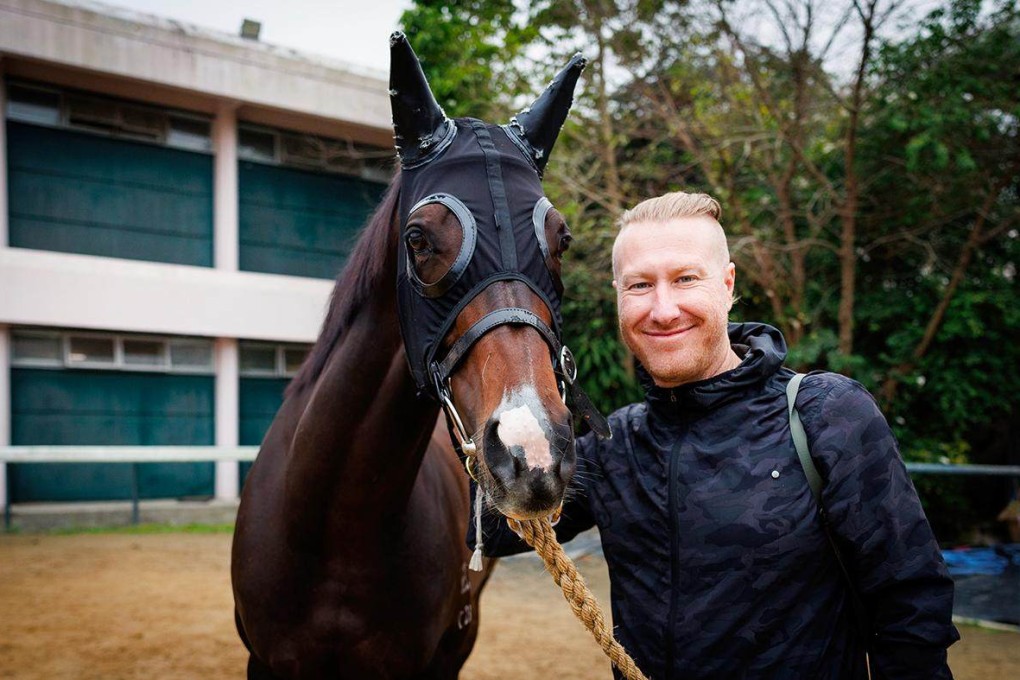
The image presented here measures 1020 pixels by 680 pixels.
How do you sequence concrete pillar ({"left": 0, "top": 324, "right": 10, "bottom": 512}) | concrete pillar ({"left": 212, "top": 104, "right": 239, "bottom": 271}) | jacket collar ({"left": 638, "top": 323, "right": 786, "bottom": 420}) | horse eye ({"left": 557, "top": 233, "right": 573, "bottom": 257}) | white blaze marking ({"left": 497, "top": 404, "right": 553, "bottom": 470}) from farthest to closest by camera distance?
concrete pillar ({"left": 212, "top": 104, "right": 239, "bottom": 271}) < concrete pillar ({"left": 0, "top": 324, "right": 10, "bottom": 512}) < horse eye ({"left": 557, "top": 233, "right": 573, "bottom": 257}) < jacket collar ({"left": 638, "top": 323, "right": 786, "bottom": 420}) < white blaze marking ({"left": 497, "top": 404, "right": 553, "bottom": 470})

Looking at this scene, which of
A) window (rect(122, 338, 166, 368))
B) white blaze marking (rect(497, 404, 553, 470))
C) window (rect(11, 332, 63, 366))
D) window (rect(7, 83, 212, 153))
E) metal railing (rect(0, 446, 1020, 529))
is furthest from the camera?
window (rect(122, 338, 166, 368))

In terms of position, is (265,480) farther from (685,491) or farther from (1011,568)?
(1011,568)

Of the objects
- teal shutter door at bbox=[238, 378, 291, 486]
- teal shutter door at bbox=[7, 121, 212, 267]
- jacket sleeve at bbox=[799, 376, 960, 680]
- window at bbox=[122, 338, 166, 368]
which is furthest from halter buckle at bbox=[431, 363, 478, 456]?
teal shutter door at bbox=[7, 121, 212, 267]

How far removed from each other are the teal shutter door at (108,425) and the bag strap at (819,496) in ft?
36.3

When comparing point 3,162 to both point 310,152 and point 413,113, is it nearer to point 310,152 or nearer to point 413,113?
point 310,152

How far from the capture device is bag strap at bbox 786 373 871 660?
4.87ft

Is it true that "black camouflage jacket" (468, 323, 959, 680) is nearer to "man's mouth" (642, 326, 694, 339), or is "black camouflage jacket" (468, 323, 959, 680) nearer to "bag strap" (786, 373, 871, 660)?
"bag strap" (786, 373, 871, 660)

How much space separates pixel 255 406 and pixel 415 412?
34.4ft

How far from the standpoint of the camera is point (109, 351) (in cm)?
1052

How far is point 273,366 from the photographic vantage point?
12.0 meters

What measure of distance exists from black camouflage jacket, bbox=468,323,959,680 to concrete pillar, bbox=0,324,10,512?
10.4 metres

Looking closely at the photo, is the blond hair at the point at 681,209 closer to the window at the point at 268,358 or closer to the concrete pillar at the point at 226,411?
the concrete pillar at the point at 226,411

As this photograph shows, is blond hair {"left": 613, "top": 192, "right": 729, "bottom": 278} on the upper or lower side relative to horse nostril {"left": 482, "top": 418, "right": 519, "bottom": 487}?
upper

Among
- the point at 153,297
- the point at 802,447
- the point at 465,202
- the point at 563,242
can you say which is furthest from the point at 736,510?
the point at 153,297
